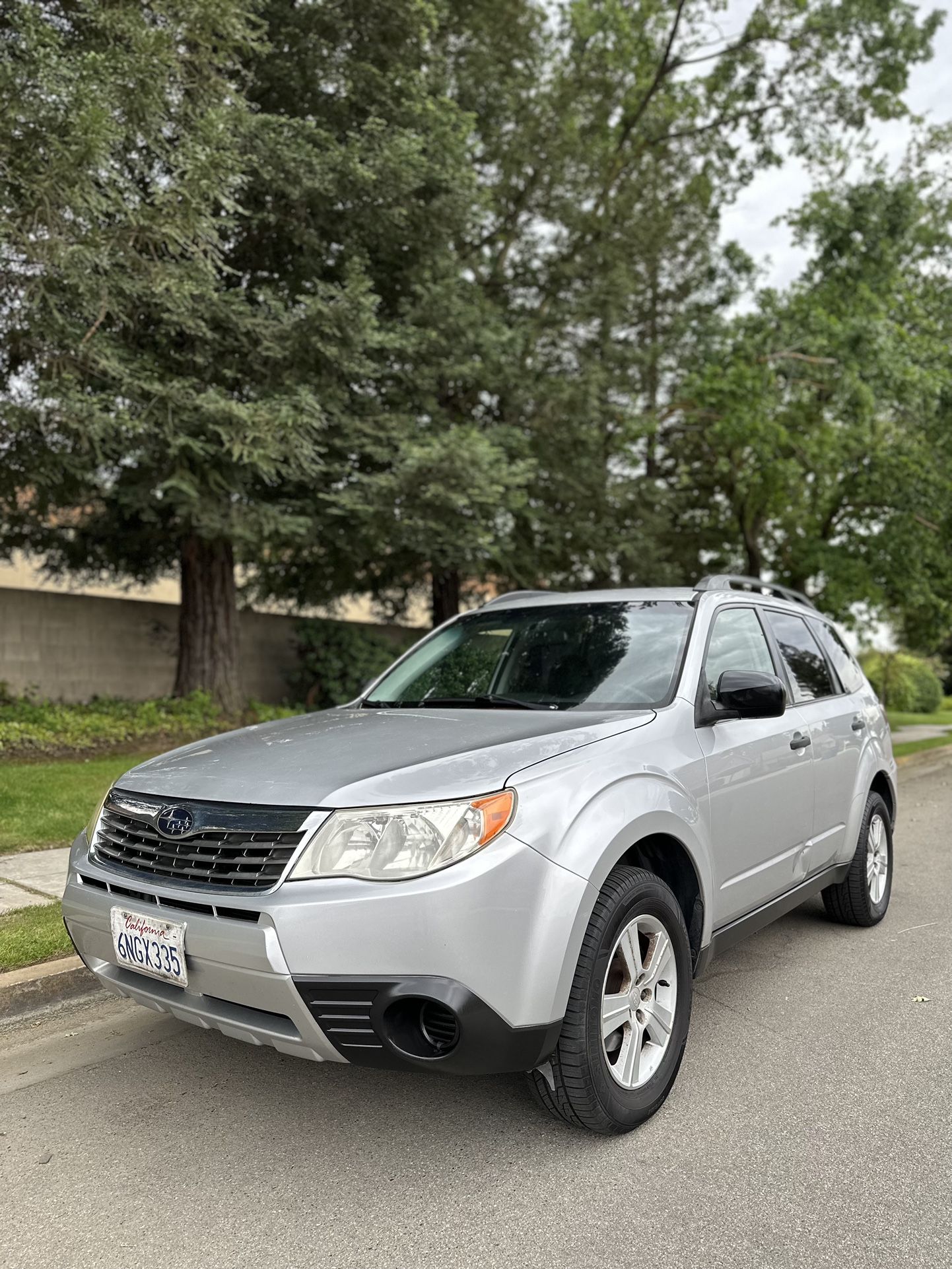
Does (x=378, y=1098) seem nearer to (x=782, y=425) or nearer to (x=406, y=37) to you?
(x=406, y=37)

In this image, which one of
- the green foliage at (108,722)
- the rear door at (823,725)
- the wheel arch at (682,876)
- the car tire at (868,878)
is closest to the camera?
the wheel arch at (682,876)

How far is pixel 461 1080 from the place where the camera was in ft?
11.7

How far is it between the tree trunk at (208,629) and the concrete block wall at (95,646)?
1.39 m

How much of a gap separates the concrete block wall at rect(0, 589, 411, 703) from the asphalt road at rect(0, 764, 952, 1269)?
9813mm

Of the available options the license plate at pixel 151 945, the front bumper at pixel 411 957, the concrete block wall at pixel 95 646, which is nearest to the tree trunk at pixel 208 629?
the concrete block wall at pixel 95 646

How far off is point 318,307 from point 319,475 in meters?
2.40

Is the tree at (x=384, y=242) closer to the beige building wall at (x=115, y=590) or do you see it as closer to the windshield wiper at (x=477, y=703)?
the beige building wall at (x=115, y=590)

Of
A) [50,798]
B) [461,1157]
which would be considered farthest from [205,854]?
A: [50,798]

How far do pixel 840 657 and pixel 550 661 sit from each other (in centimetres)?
225

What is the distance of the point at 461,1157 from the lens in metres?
3.05

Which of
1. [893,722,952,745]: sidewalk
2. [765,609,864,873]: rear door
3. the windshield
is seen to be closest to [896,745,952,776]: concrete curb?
[893,722,952,745]: sidewalk

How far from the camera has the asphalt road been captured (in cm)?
261

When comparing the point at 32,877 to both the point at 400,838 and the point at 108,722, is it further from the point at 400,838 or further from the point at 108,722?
the point at 108,722

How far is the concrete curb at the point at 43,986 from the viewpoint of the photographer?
13.6 feet
